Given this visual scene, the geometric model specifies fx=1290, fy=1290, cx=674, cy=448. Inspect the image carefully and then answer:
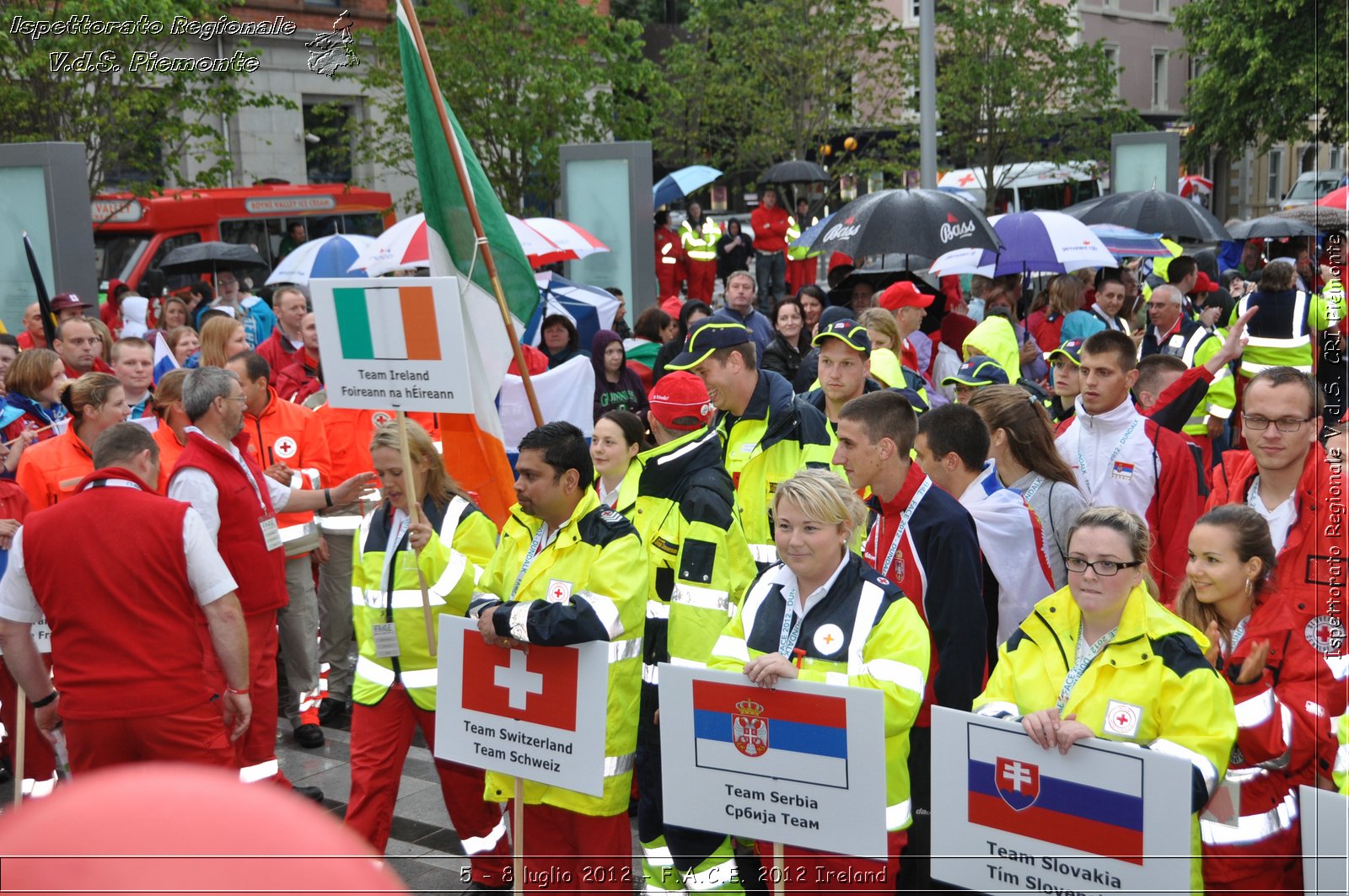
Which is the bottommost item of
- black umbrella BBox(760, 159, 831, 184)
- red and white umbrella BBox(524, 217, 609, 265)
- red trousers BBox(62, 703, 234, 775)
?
red trousers BBox(62, 703, 234, 775)

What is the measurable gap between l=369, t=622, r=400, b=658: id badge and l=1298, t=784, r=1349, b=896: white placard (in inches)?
138

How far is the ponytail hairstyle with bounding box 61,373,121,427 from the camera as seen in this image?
6.48 m

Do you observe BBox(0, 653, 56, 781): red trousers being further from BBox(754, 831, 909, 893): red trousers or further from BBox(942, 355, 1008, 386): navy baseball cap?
BBox(942, 355, 1008, 386): navy baseball cap

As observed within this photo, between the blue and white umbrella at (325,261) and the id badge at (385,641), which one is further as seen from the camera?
the blue and white umbrella at (325,261)

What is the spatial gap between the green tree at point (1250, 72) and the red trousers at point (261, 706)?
18863 mm

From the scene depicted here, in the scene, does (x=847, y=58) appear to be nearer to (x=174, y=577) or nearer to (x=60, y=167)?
(x=60, y=167)

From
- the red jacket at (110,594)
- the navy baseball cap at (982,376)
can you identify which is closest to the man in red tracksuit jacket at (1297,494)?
the navy baseball cap at (982,376)

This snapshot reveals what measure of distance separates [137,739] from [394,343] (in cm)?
194

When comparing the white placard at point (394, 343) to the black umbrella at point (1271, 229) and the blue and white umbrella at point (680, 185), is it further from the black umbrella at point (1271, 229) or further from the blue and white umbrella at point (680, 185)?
the blue and white umbrella at point (680, 185)

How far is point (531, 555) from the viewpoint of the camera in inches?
196

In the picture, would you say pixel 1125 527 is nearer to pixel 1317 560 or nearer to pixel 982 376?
pixel 1317 560

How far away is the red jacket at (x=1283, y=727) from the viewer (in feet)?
12.4

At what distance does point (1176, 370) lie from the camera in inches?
305

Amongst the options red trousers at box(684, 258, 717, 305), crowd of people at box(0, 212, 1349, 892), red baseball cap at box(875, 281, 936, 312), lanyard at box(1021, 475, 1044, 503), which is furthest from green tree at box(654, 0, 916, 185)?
lanyard at box(1021, 475, 1044, 503)
